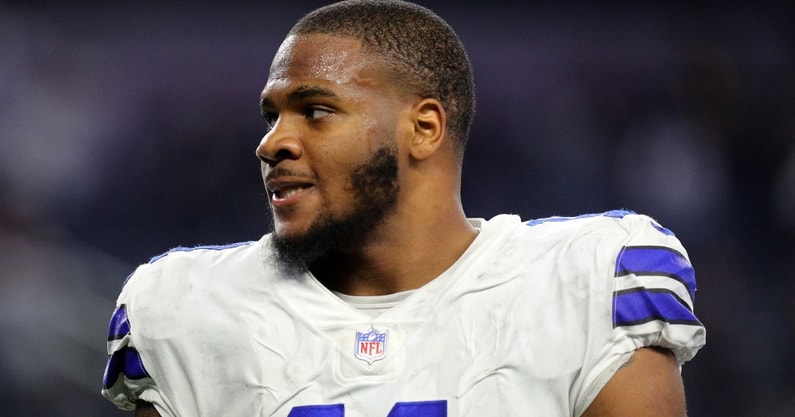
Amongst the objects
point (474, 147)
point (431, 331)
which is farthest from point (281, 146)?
point (474, 147)

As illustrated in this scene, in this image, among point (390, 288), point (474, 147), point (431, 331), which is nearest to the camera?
point (431, 331)

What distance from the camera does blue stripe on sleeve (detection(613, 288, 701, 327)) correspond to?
174 cm

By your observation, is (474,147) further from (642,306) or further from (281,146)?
(642,306)

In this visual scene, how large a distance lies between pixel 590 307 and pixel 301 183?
20.1 inches

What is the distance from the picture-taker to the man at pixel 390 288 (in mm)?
1753

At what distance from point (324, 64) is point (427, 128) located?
0.21 meters

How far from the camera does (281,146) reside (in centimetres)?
190

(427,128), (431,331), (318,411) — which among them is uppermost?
(427,128)

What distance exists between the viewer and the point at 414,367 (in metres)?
1.81

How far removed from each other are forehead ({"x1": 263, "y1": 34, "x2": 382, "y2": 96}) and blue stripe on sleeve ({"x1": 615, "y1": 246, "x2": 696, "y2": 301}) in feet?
1.66

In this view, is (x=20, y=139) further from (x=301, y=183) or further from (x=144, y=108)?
(x=301, y=183)

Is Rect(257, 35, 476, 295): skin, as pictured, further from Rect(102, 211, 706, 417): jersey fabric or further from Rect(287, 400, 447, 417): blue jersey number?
Rect(287, 400, 447, 417): blue jersey number

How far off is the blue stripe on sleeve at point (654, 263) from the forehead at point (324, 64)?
0.50 m

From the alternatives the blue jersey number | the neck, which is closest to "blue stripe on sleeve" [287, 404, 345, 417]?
the blue jersey number
